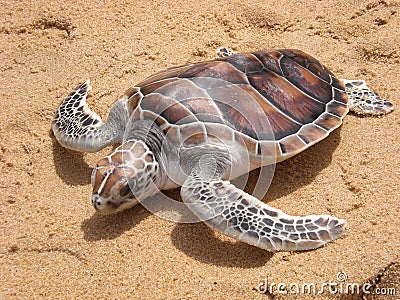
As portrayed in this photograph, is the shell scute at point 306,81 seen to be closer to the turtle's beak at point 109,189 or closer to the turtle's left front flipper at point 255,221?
the turtle's left front flipper at point 255,221

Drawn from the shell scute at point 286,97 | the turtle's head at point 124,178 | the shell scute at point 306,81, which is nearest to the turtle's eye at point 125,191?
the turtle's head at point 124,178

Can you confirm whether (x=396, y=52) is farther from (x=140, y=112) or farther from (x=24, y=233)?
(x=24, y=233)

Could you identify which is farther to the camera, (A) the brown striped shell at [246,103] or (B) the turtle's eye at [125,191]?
(A) the brown striped shell at [246,103]

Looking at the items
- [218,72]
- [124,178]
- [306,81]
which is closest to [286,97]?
[306,81]

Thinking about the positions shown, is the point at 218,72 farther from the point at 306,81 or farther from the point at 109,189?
the point at 109,189

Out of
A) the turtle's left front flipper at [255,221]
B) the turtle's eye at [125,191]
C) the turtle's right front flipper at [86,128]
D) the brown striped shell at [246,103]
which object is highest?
the brown striped shell at [246,103]

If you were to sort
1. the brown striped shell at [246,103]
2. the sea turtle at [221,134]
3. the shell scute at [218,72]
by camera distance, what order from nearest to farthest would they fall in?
the sea turtle at [221,134] < the brown striped shell at [246,103] < the shell scute at [218,72]

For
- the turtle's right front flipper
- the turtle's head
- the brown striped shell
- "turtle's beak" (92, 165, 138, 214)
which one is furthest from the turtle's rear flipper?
"turtle's beak" (92, 165, 138, 214)

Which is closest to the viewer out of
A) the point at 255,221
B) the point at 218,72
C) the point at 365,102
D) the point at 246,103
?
the point at 255,221
